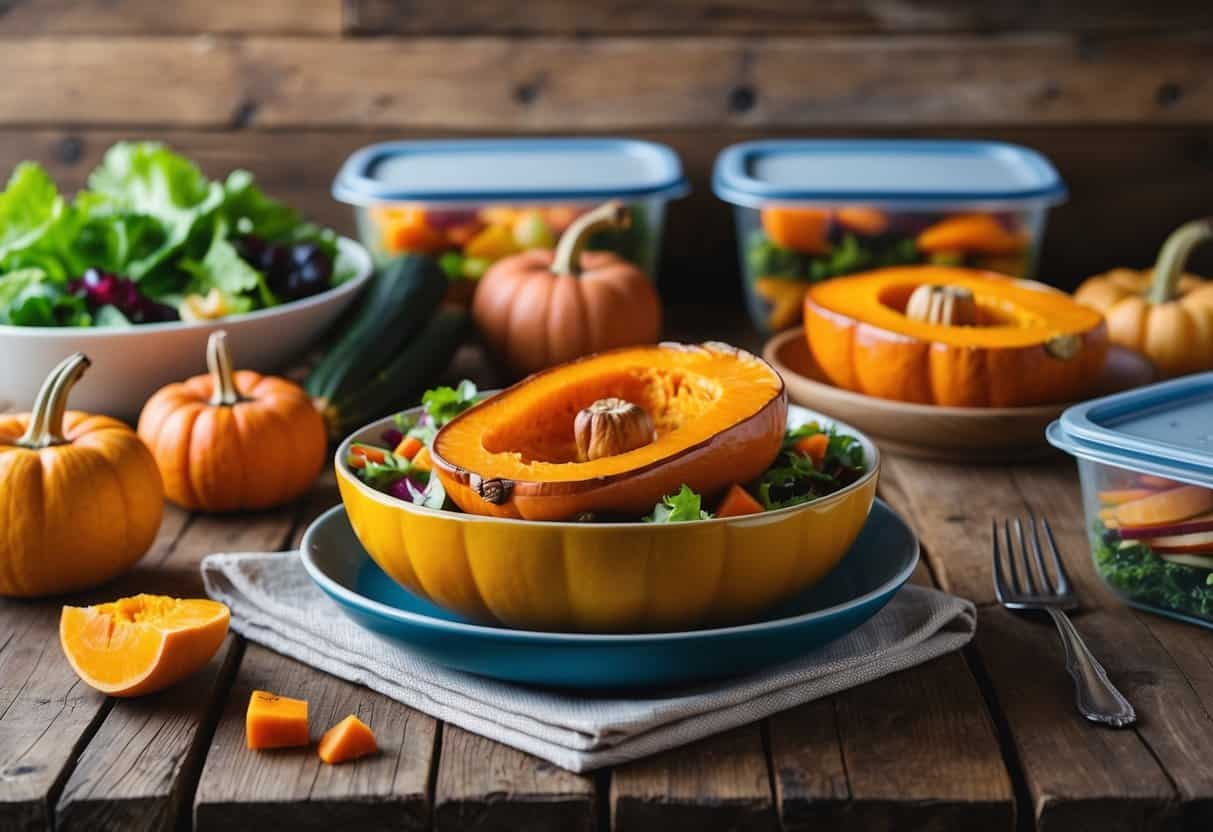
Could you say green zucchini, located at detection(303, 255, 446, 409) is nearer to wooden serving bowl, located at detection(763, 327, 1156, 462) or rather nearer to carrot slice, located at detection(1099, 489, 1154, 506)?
wooden serving bowl, located at detection(763, 327, 1156, 462)

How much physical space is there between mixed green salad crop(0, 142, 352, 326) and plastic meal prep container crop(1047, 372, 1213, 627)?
1.08 m

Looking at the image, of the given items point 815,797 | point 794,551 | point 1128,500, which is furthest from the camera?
point 1128,500

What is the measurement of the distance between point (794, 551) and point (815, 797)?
0.20 meters

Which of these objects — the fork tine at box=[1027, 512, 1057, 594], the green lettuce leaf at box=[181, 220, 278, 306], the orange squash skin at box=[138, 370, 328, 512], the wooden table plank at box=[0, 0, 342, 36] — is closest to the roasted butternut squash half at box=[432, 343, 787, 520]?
the fork tine at box=[1027, 512, 1057, 594]

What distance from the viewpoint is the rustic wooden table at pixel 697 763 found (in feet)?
3.17

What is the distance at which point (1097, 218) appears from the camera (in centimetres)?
260

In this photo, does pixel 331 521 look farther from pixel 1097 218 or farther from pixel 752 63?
pixel 1097 218

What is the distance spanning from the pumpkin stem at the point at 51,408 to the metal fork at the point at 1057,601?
2.92ft

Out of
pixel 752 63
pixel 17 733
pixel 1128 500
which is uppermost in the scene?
pixel 752 63

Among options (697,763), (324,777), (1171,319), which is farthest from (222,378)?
(1171,319)

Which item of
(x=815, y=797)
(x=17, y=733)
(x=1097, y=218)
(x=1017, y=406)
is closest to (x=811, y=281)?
(x=1017, y=406)

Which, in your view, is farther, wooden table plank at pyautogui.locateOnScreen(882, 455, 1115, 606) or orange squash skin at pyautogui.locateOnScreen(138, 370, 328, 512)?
orange squash skin at pyautogui.locateOnScreen(138, 370, 328, 512)

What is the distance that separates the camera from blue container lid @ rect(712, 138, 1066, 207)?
2068 millimetres

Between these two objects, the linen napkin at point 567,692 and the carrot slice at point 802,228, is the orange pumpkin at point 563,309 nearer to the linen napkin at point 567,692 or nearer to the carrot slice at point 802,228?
the carrot slice at point 802,228
